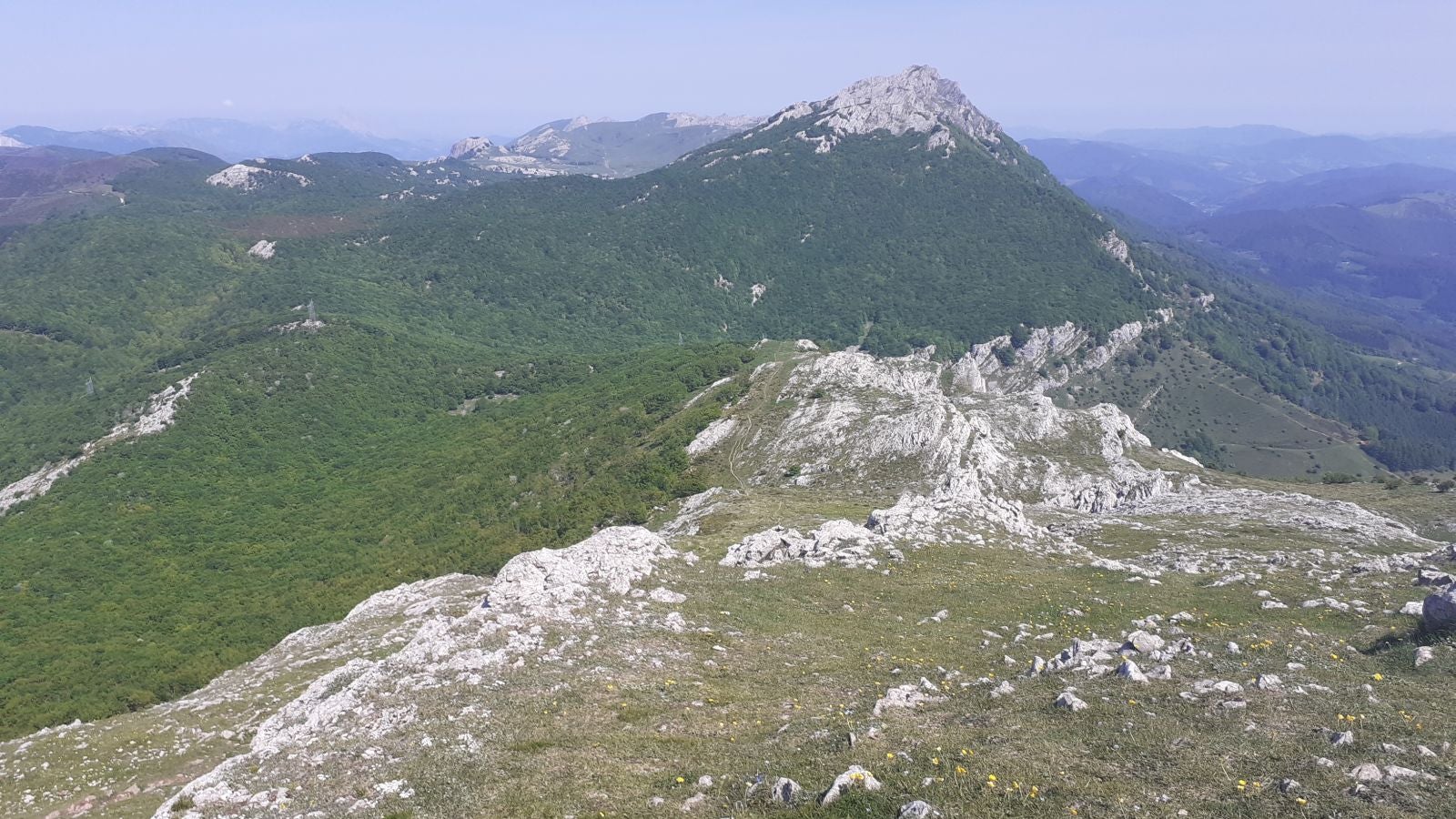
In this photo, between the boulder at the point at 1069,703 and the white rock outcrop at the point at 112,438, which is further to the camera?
the white rock outcrop at the point at 112,438

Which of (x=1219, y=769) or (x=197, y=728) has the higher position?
(x=1219, y=769)

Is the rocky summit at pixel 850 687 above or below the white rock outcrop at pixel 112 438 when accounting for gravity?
above

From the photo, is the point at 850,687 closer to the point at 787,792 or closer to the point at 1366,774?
the point at 787,792

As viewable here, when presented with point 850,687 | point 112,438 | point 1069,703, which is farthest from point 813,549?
point 112,438

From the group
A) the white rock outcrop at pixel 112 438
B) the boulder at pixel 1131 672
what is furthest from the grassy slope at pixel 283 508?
the boulder at pixel 1131 672

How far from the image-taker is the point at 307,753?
2998cm

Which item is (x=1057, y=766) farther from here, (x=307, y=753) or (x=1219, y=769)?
(x=307, y=753)

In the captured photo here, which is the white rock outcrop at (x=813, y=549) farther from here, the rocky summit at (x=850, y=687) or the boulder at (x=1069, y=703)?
the boulder at (x=1069, y=703)

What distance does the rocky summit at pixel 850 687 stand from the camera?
22.2 metres

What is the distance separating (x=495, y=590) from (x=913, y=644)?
24739mm

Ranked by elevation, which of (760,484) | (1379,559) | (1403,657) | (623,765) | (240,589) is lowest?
(240,589)

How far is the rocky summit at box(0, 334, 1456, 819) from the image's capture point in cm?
2225

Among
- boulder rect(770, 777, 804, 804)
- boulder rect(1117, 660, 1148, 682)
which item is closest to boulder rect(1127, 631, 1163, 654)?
boulder rect(1117, 660, 1148, 682)

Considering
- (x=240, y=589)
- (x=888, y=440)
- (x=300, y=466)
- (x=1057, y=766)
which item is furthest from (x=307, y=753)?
(x=300, y=466)
